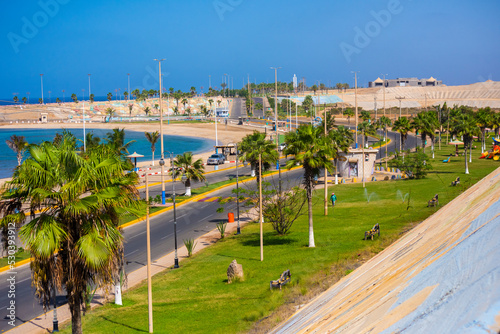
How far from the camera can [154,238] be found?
35625 millimetres

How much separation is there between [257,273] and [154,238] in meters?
12.5

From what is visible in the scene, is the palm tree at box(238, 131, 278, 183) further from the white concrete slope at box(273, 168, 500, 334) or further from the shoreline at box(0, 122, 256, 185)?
the shoreline at box(0, 122, 256, 185)

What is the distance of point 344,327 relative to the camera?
17.7 ft

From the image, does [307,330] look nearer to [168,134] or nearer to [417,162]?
[417,162]

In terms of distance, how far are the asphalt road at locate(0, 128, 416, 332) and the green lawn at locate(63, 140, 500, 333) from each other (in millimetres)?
2906

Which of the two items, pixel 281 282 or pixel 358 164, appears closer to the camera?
pixel 281 282

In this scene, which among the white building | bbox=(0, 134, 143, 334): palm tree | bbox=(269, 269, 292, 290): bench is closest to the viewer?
bbox=(0, 134, 143, 334): palm tree

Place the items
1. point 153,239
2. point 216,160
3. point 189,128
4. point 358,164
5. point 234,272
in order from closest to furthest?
point 234,272 → point 153,239 → point 358,164 → point 216,160 → point 189,128

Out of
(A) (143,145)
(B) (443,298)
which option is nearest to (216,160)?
(B) (443,298)

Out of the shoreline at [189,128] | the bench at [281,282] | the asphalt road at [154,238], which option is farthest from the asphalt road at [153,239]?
the shoreline at [189,128]

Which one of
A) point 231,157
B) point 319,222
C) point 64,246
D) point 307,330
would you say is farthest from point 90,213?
point 231,157

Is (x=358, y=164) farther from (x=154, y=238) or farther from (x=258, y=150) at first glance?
(x=154, y=238)

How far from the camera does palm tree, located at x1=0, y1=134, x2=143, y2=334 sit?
12.8 meters

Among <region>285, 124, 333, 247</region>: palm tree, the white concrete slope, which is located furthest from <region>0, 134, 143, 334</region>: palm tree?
<region>285, 124, 333, 247</region>: palm tree
